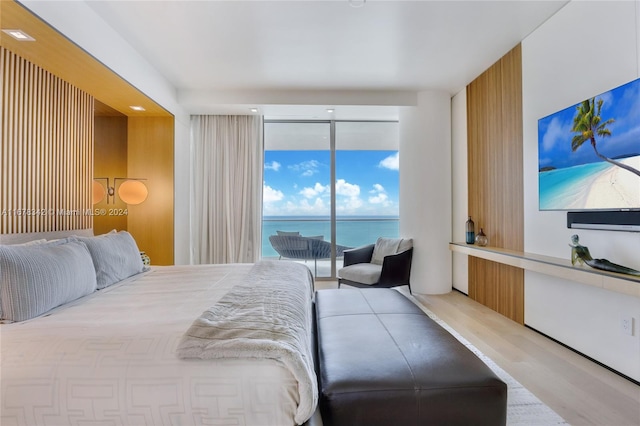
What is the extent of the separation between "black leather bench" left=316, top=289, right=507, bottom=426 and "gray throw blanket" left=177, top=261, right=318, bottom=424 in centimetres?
15

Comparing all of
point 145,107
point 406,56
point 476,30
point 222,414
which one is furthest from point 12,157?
point 476,30

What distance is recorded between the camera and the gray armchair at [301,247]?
5125mm

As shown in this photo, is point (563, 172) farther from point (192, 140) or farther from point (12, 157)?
point (192, 140)

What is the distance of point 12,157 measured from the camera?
2.32 m

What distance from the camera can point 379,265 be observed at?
14.5ft

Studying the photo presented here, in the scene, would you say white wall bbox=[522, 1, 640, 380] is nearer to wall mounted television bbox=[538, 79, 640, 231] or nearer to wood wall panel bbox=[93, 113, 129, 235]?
wall mounted television bbox=[538, 79, 640, 231]

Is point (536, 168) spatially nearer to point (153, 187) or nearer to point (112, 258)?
point (112, 258)

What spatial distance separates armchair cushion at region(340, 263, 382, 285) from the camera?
3945 mm

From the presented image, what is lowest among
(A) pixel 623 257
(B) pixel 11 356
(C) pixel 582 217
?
(B) pixel 11 356

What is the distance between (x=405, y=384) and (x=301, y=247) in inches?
154

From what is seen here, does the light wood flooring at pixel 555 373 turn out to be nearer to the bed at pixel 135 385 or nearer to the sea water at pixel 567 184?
the sea water at pixel 567 184

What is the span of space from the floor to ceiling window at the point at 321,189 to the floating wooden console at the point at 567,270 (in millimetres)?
2193

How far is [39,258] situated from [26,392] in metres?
0.75

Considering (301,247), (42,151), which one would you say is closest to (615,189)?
(301,247)
